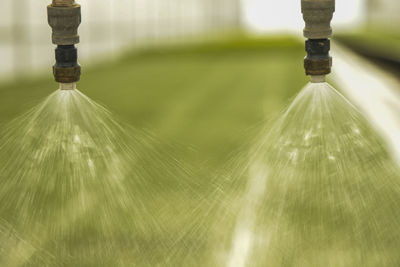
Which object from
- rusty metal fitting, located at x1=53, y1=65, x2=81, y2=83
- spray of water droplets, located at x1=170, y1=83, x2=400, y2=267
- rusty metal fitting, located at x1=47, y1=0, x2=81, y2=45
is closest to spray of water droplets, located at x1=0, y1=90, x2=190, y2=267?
rusty metal fitting, located at x1=53, y1=65, x2=81, y2=83

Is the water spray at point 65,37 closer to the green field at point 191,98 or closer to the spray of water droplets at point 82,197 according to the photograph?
the spray of water droplets at point 82,197

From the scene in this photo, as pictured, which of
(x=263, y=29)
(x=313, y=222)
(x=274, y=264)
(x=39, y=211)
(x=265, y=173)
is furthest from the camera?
(x=263, y=29)

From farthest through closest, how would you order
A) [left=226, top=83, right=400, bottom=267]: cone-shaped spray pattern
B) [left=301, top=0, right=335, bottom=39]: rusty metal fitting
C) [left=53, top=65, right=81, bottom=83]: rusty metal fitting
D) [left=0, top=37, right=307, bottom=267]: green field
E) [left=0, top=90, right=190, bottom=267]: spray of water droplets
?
1. [left=0, top=37, right=307, bottom=267]: green field
2. [left=226, top=83, right=400, bottom=267]: cone-shaped spray pattern
3. [left=0, top=90, right=190, bottom=267]: spray of water droplets
4. [left=53, top=65, right=81, bottom=83]: rusty metal fitting
5. [left=301, top=0, right=335, bottom=39]: rusty metal fitting

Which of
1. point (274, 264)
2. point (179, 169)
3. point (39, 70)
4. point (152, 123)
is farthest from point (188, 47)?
point (274, 264)

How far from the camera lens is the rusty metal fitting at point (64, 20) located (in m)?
1.97

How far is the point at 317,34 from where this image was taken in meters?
1.91

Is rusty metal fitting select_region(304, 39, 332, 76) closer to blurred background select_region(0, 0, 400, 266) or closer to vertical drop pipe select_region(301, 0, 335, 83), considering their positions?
vertical drop pipe select_region(301, 0, 335, 83)

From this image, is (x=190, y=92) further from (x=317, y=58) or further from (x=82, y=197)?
(x=317, y=58)

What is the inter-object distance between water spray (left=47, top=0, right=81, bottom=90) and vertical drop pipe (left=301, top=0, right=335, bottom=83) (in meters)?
0.64

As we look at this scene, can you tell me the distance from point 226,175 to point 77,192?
50.7 inches

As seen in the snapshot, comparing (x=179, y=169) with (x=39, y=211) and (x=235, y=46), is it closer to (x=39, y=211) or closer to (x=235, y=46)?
(x=39, y=211)

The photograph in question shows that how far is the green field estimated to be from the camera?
6.30 m

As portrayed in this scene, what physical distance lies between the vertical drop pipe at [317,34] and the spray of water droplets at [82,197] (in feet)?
2.17

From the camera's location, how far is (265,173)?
5855mm
